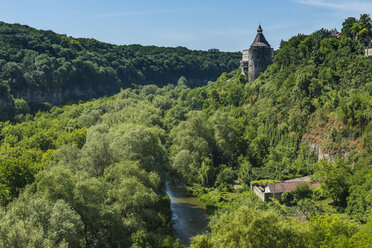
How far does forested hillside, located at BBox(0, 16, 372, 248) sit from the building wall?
3165 millimetres

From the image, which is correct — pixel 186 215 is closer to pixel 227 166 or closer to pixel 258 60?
pixel 227 166

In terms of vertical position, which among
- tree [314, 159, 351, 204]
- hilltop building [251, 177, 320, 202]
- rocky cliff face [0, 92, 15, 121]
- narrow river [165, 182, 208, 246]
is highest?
rocky cliff face [0, 92, 15, 121]

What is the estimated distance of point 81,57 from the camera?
415 feet

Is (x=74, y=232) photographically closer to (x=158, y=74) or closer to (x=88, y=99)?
(x=88, y=99)

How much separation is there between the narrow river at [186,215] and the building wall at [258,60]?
42384 millimetres

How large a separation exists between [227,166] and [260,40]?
136 ft

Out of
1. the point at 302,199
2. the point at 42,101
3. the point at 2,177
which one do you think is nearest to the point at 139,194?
the point at 2,177

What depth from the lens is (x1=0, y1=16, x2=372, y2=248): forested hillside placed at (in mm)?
25062

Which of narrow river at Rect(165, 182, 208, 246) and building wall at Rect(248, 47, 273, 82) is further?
building wall at Rect(248, 47, 273, 82)

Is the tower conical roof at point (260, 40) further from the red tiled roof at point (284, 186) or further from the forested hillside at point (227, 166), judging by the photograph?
the red tiled roof at point (284, 186)

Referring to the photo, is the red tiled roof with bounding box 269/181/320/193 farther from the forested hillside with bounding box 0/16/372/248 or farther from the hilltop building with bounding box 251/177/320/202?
the forested hillside with bounding box 0/16/372/248

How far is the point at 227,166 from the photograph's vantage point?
61250 millimetres

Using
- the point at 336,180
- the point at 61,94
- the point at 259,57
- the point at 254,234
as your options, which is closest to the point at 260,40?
the point at 259,57

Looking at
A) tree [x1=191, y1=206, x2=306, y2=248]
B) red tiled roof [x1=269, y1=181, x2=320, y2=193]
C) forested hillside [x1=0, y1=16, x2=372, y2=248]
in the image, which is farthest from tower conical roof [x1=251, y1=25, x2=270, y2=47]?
tree [x1=191, y1=206, x2=306, y2=248]
